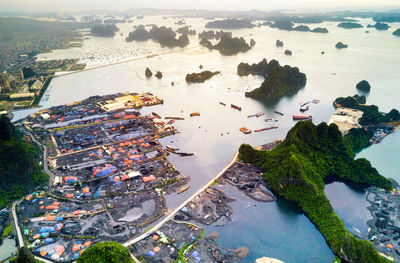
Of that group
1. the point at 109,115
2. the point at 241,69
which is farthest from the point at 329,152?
the point at 241,69

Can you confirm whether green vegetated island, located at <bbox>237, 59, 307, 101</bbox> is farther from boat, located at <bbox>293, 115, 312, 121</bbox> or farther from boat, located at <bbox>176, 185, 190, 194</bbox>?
boat, located at <bbox>176, 185, 190, 194</bbox>

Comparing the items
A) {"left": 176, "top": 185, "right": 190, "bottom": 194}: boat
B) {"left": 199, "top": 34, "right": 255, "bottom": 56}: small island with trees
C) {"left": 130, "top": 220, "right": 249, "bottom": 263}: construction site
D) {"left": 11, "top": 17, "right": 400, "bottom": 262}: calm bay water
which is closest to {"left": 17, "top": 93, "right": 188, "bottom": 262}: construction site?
{"left": 176, "top": 185, "right": 190, "bottom": 194}: boat

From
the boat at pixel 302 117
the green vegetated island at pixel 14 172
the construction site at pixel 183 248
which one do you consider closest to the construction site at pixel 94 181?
the green vegetated island at pixel 14 172

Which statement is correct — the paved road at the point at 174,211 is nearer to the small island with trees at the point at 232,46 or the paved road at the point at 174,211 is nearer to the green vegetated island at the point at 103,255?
the green vegetated island at the point at 103,255

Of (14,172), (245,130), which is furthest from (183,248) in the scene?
(245,130)

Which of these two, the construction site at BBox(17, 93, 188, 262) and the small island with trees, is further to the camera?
the small island with trees

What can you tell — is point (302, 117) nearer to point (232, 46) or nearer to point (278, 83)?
point (278, 83)
